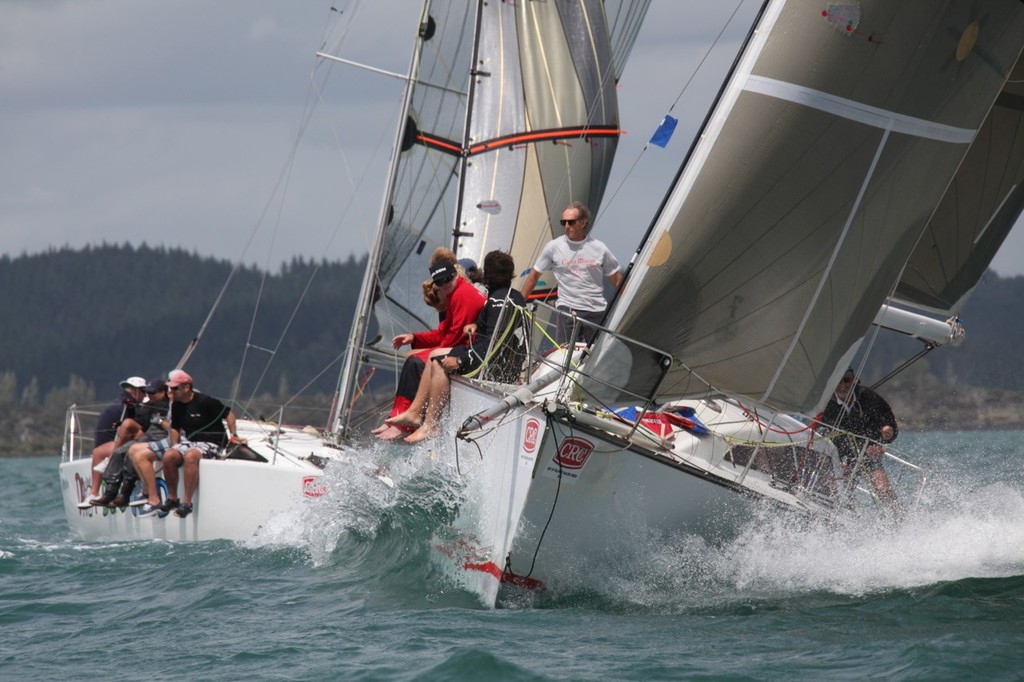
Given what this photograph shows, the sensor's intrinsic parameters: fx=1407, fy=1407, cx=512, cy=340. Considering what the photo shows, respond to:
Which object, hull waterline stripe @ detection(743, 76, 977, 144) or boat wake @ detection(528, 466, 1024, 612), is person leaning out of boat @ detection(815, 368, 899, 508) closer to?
boat wake @ detection(528, 466, 1024, 612)

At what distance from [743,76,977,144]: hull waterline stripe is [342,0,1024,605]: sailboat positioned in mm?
10

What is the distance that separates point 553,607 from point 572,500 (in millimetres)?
615

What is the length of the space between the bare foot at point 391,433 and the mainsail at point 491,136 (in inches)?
205

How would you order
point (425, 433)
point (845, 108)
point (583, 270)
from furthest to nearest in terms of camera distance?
point (583, 270)
point (425, 433)
point (845, 108)

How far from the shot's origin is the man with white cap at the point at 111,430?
11.8 metres

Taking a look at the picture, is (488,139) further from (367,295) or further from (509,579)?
(509,579)

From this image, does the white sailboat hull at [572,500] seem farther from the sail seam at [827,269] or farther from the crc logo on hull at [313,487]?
the crc logo on hull at [313,487]

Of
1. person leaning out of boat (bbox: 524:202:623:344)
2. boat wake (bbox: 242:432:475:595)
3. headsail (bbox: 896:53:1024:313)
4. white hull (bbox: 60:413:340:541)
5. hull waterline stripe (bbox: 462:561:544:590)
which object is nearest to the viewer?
hull waterline stripe (bbox: 462:561:544:590)

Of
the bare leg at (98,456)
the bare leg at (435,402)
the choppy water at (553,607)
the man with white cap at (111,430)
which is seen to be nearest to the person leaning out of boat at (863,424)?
the choppy water at (553,607)

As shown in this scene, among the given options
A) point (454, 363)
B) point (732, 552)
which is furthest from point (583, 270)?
point (732, 552)

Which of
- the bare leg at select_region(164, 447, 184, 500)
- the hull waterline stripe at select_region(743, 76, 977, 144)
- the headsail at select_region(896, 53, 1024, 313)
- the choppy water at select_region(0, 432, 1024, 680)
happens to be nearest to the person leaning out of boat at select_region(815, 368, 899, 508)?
the choppy water at select_region(0, 432, 1024, 680)

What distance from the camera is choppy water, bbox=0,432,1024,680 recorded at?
6.18 metres

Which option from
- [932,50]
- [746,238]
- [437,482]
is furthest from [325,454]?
[932,50]

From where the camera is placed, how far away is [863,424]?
9.68 metres
